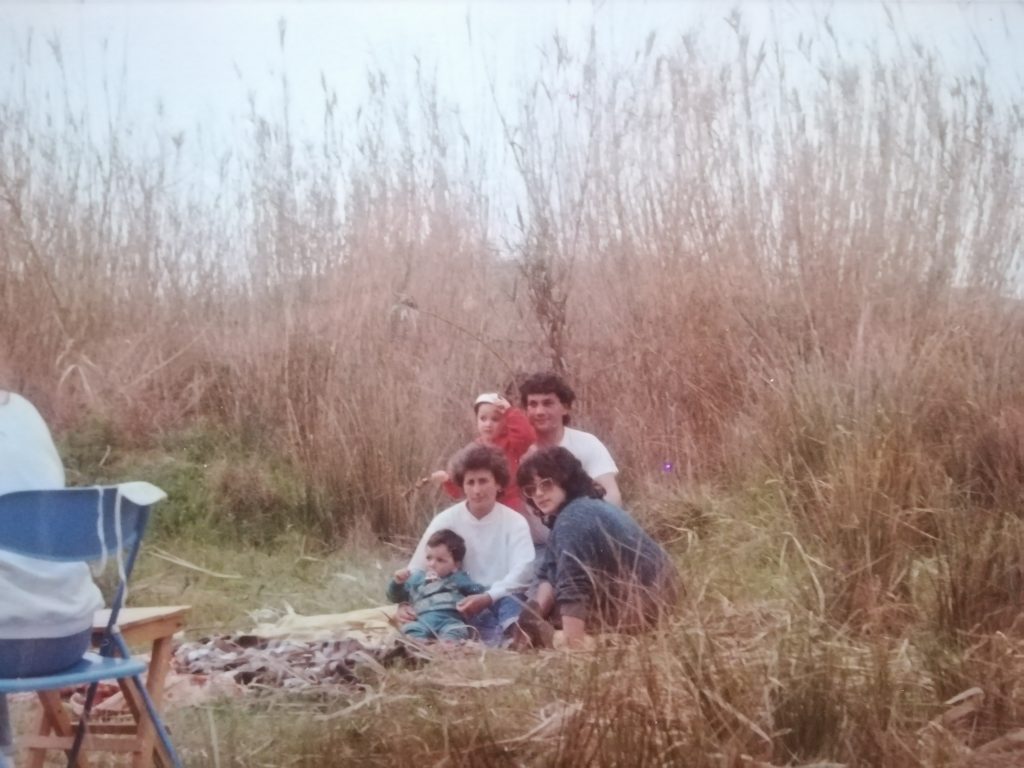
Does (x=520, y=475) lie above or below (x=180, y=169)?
below

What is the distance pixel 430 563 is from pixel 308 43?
4.37 feet

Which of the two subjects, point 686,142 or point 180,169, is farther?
point 686,142

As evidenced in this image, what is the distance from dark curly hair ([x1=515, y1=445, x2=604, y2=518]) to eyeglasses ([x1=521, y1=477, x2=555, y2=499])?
0.04 feet

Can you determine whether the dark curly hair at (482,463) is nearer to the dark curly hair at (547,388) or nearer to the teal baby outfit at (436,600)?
the dark curly hair at (547,388)

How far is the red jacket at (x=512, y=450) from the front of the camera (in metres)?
2.80

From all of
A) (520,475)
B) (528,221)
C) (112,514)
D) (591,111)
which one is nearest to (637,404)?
(520,475)

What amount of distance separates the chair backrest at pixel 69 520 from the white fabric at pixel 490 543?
38.6 inches

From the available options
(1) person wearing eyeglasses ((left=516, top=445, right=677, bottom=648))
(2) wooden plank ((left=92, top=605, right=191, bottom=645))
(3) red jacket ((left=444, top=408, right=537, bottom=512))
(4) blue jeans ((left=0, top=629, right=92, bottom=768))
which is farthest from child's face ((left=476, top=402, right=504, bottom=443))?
→ (4) blue jeans ((left=0, top=629, right=92, bottom=768))

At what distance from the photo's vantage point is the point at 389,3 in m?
2.60

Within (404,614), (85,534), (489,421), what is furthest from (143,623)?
(489,421)

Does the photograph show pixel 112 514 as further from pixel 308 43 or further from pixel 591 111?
pixel 591 111

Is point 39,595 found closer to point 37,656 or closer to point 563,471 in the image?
point 37,656

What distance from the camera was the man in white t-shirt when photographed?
9.08 feet

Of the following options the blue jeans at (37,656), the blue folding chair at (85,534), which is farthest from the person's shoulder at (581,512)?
the blue jeans at (37,656)
